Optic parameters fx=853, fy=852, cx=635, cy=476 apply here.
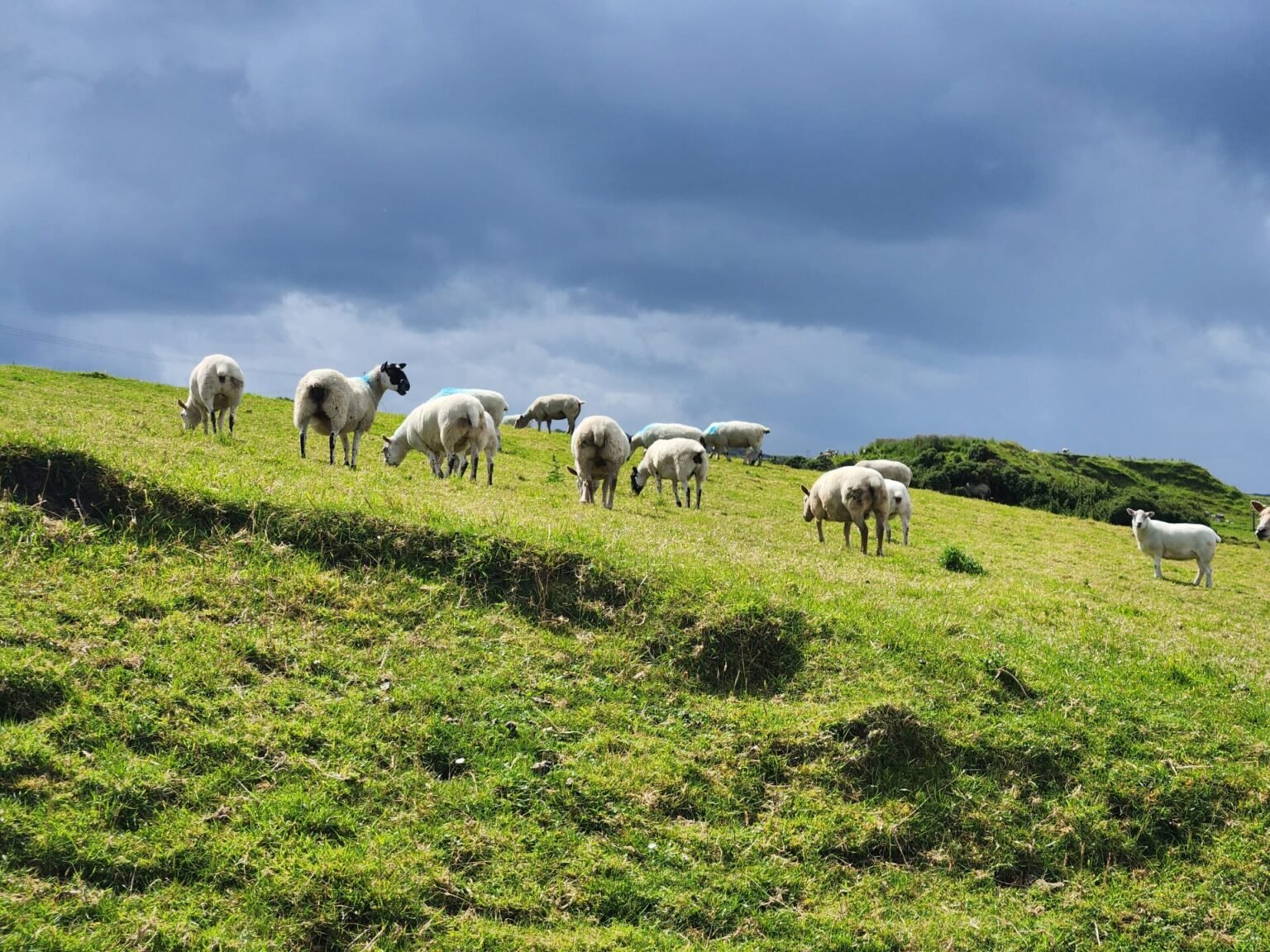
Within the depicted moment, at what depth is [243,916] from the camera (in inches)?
227

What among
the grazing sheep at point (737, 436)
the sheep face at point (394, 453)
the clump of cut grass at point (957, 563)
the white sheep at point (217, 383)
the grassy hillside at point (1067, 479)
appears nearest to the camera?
the clump of cut grass at point (957, 563)

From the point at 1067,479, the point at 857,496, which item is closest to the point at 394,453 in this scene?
the point at 857,496

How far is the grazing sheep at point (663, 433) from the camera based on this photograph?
43.6m

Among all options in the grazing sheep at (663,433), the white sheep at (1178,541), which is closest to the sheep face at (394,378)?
the grazing sheep at (663,433)

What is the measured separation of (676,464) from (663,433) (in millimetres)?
16818

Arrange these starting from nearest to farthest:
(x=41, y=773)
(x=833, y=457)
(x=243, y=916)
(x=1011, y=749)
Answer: (x=243, y=916) < (x=41, y=773) < (x=1011, y=749) < (x=833, y=457)

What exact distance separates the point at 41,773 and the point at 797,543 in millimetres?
15987

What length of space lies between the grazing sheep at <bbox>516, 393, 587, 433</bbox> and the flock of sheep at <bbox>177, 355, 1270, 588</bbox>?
27177 mm

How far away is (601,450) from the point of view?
68.9 ft

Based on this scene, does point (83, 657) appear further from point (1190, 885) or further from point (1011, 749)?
point (1190, 885)

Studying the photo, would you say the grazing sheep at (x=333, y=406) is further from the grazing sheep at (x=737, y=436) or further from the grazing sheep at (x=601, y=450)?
the grazing sheep at (x=737, y=436)

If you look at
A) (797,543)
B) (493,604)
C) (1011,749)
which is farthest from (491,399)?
(1011,749)

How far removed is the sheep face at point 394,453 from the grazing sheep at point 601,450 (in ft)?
20.5

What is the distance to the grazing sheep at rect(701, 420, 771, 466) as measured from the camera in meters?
49.7
